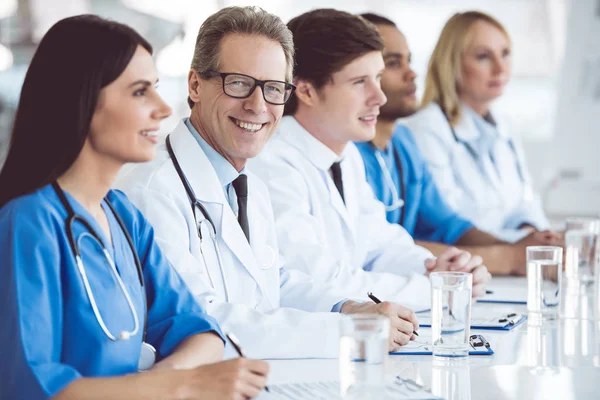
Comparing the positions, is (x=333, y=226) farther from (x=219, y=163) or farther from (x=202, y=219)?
(x=202, y=219)

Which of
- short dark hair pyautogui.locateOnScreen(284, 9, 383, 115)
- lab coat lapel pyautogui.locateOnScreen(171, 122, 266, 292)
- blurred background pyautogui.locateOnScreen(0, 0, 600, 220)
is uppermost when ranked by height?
blurred background pyautogui.locateOnScreen(0, 0, 600, 220)

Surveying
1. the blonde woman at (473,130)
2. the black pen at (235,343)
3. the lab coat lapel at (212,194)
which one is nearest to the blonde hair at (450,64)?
the blonde woman at (473,130)

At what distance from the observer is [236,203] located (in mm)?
1926

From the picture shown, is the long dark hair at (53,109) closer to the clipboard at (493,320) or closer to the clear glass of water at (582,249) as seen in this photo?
the clipboard at (493,320)

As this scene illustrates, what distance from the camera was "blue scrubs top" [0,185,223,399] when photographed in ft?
3.68

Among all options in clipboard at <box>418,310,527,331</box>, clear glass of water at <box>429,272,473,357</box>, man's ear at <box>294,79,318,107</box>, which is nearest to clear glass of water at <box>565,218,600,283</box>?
clipboard at <box>418,310,527,331</box>

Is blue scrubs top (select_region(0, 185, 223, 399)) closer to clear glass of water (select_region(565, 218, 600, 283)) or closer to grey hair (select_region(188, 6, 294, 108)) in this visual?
grey hair (select_region(188, 6, 294, 108))

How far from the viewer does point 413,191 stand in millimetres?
3232

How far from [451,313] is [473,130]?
2.14 metres

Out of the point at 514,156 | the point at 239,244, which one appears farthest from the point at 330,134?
the point at 514,156

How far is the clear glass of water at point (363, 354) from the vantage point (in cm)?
122

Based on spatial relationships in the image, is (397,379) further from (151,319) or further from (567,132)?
(567,132)

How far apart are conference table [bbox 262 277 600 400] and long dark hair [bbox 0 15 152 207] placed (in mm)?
504

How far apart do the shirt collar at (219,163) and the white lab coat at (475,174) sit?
1.70 metres
